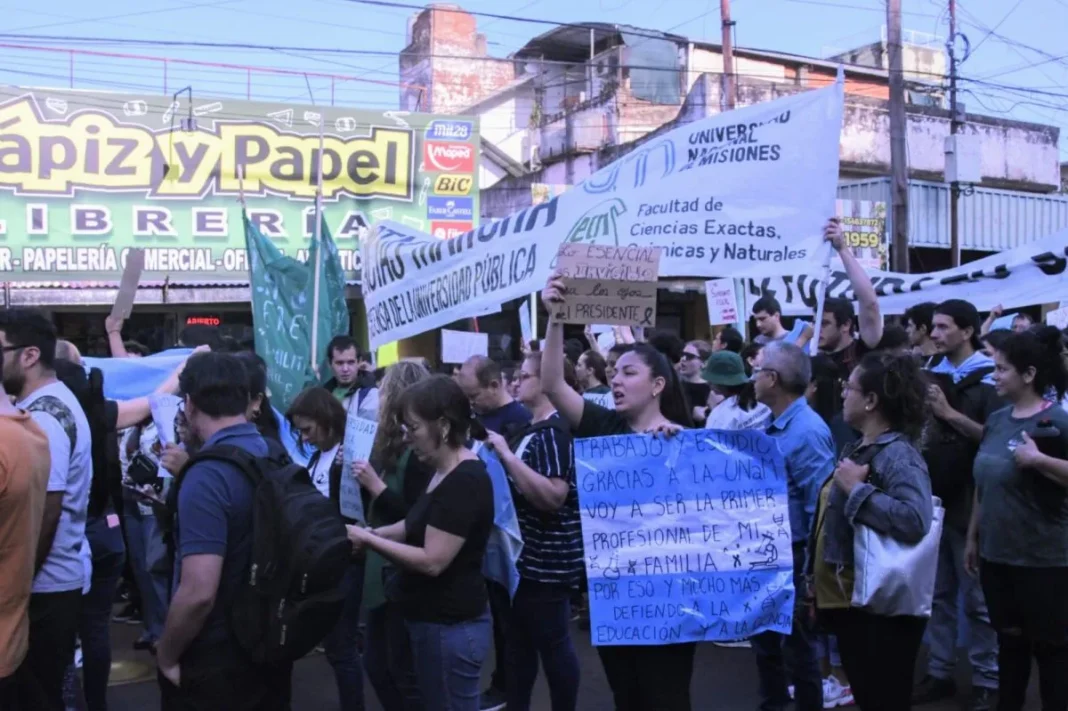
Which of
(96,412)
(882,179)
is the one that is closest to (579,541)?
(96,412)

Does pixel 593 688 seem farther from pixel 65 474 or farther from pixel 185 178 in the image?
pixel 185 178

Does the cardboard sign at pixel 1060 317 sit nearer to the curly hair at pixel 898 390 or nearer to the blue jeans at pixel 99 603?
the curly hair at pixel 898 390

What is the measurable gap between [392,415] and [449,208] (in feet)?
47.2

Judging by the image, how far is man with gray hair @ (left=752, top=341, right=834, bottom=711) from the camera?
461cm

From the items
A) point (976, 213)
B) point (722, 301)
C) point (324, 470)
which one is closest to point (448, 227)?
point (722, 301)

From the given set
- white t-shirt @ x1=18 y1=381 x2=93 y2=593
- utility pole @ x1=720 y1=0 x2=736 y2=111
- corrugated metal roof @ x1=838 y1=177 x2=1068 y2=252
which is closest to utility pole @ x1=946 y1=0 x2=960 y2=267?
corrugated metal roof @ x1=838 y1=177 x2=1068 y2=252

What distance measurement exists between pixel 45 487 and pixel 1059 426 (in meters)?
3.96

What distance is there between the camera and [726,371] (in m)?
5.74

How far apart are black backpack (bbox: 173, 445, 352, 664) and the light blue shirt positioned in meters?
2.21

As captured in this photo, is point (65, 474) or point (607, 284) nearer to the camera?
point (65, 474)

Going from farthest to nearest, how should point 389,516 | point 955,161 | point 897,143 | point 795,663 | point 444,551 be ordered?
Result: point 955,161 < point 897,143 < point 795,663 < point 389,516 < point 444,551

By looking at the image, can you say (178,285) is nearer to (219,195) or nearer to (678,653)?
(219,195)

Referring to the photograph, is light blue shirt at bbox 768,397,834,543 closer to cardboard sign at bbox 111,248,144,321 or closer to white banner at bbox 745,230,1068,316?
white banner at bbox 745,230,1068,316

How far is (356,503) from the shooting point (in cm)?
471
